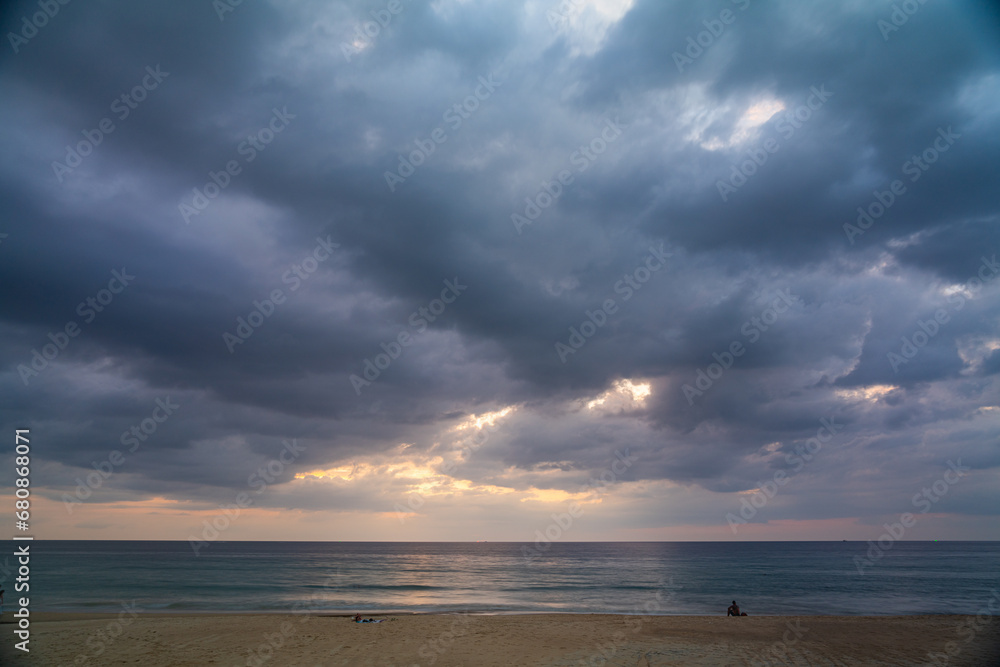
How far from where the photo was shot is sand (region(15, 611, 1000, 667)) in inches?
805

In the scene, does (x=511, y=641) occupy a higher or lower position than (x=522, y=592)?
higher

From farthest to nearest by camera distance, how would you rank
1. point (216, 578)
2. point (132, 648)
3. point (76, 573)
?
point (76, 573) → point (216, 578) → point (132, 648)

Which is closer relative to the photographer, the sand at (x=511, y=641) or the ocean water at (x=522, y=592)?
the sand at (x=511, y=641)

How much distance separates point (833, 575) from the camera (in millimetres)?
75875

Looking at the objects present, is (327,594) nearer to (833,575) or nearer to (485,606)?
(485,606)

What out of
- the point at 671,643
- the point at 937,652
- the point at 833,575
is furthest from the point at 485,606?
the point at 833,575

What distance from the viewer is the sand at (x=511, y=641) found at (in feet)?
67.1

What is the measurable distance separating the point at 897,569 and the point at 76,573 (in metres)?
126

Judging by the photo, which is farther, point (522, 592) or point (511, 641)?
point (522, 592)

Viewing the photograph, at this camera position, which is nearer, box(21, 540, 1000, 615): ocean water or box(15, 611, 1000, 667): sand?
box(15, 611, 1000, 667): sand

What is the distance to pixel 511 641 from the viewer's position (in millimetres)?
24094

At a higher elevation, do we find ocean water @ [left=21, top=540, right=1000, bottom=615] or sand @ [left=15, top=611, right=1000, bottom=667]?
sand @ [left=15, top=611, right=1000, bottom=667]

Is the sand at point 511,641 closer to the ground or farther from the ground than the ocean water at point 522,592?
farther from the ground

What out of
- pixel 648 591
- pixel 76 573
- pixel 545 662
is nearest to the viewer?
pixel 545 662
